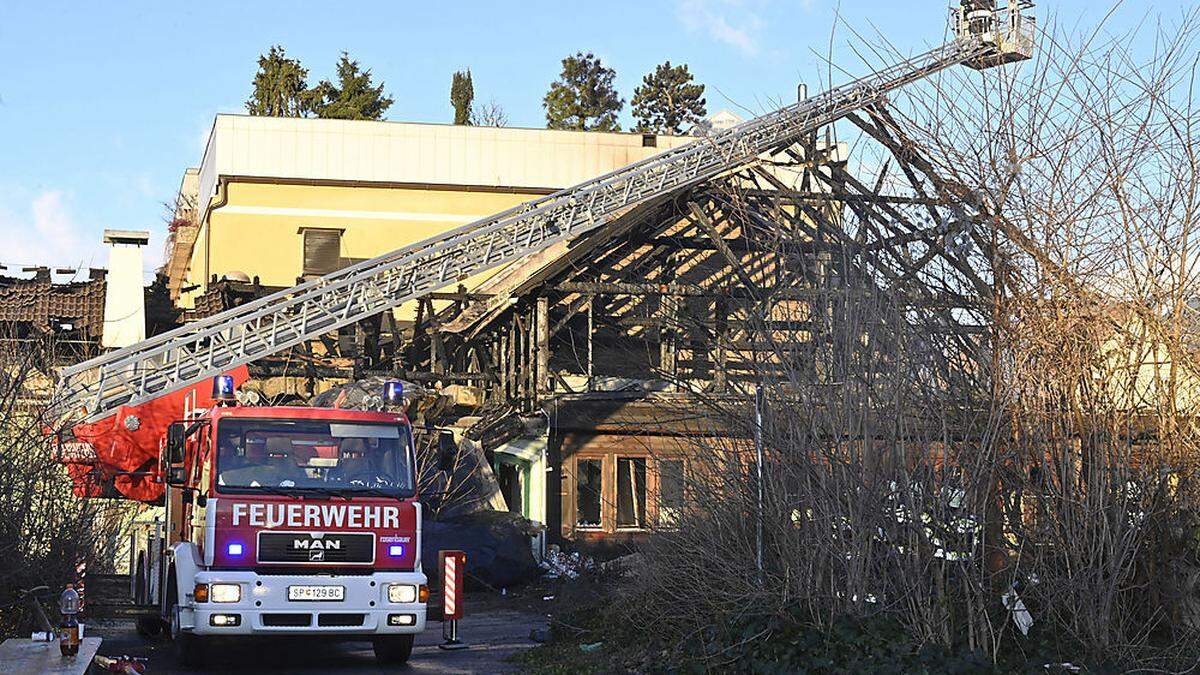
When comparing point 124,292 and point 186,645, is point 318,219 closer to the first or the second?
point 124,292

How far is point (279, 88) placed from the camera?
58.6m

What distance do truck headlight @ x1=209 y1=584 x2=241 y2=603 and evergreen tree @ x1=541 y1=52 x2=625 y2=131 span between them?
179 feet

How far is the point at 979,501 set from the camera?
36.0 ft

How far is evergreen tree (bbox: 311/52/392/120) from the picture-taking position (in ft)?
195

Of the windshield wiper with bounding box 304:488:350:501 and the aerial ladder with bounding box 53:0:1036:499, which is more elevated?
the aerial ladder with bounding box 53:0:1036:499

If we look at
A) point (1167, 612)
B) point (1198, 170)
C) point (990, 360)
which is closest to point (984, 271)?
point (990, 360)

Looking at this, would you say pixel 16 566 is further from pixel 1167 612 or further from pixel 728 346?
pixel 1167 612

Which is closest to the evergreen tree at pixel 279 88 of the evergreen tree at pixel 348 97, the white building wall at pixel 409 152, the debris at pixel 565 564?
the evergreen tree at pixel 348 97

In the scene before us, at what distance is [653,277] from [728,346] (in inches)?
762

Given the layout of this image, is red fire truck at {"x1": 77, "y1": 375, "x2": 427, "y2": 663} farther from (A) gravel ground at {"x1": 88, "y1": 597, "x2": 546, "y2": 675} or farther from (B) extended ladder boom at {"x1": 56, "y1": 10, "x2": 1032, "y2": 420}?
(B) extended ladder boom at {"x1": 56, "y1": 10, "x2": 1032, "y2": 420}

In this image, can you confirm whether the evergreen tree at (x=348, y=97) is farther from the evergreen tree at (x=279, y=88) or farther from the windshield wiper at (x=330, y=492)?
the windshield wiper at (x=330, y=492)

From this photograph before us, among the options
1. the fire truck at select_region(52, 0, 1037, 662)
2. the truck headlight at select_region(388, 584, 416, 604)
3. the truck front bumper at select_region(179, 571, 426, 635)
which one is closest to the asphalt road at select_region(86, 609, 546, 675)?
the fire truck at select_region(52, 0, 1037, 662)

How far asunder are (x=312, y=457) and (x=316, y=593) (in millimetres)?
1322

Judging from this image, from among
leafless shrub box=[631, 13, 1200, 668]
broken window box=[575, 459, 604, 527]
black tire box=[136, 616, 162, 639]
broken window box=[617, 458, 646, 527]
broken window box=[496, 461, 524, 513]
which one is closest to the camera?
leafless shrub box=[631, 13, 1200, 668]
